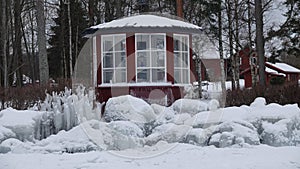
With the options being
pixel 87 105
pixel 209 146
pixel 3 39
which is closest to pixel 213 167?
pixel 209 146

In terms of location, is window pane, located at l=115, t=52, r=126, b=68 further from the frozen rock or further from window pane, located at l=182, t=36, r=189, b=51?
the frozen rock

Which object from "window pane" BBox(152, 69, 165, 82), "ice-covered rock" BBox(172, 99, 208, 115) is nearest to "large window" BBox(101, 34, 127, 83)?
"window pane" BBox(152, 69, 165, 82)

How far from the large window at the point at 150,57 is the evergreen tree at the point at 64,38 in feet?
47.2

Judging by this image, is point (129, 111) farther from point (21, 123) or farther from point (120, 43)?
point (120, 43)

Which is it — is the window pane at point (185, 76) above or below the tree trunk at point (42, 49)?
below

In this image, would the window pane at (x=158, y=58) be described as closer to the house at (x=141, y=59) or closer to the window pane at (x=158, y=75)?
the house at (x=141, y=59)

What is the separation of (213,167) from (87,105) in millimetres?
4668

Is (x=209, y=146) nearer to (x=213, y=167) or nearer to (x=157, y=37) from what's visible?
(x=213, y=167)

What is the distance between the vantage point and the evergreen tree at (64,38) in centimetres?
2880

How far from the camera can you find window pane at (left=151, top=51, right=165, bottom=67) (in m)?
14.5

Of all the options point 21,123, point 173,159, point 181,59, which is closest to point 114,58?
point 181,59

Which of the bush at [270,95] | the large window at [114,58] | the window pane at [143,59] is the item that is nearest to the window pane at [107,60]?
the large window at [114,58]

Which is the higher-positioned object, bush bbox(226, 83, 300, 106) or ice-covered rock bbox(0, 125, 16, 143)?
bush bbox(226, 83, 300, 106)

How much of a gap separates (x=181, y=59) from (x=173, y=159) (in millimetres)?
8880
